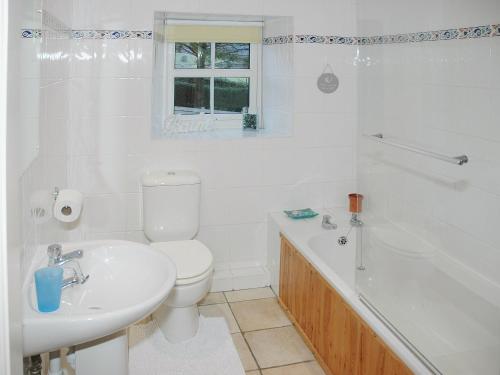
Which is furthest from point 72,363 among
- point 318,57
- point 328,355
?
point 318,57

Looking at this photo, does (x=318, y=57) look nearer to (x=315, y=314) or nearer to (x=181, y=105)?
(x=181, y=105)

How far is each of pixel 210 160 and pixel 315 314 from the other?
1210mm

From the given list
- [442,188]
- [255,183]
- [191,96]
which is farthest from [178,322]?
[191,96]

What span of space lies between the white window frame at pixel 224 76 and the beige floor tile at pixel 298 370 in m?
1.81

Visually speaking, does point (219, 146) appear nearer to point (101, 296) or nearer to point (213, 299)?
point (213, 299)

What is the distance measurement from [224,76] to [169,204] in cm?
115

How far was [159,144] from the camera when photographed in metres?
3.21

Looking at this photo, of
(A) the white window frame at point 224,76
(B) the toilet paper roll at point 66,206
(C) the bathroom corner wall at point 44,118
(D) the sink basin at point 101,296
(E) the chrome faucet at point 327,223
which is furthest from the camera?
(A) the white window frame at point 224,76

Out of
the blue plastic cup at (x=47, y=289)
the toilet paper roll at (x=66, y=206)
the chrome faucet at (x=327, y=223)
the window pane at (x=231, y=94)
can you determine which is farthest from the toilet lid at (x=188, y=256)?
the window pane at (x=231, y=94)

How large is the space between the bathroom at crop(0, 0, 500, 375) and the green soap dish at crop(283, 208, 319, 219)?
0.21 ft

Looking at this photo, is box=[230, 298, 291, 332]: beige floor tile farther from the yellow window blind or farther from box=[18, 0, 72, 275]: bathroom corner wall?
the yellow window blind

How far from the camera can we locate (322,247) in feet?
10.3

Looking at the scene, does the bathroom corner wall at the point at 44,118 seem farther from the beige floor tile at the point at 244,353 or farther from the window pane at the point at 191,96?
the beige floor tile at the point at 244,353

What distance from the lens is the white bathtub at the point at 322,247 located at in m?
2.53
